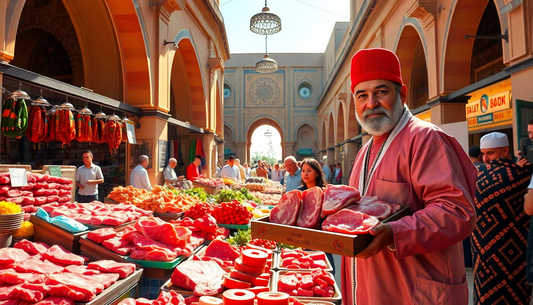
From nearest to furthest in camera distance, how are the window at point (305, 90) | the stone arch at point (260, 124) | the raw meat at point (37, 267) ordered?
the raw meat at point (37, 267) < the stone arch at point (260, 124) < the window at point (305, 90)

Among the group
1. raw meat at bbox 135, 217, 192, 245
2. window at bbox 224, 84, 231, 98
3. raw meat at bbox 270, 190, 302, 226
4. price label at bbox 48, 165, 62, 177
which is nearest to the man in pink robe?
raw meat at bbox 270, 190, 302, 226

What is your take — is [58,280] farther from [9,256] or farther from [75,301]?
[9,256]

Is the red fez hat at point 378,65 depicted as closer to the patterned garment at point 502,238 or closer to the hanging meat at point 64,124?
the patterned garment at point 502,238

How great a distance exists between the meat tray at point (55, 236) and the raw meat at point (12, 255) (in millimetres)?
352

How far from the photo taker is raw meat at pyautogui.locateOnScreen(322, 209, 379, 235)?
4.19 ft

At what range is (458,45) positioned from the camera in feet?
23.3

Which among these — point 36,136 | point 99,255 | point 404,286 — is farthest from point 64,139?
point 404,286

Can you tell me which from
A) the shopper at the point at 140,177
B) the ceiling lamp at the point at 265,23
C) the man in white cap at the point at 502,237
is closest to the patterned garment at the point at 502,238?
the man in white cap at the point at 502,237

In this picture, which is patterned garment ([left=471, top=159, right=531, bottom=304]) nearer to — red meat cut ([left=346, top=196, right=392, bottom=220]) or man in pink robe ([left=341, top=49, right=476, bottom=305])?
man in pink robe ([left=341, top=49, right=476, bottom=305])

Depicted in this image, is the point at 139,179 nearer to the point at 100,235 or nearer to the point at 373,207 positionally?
the point at 100,235

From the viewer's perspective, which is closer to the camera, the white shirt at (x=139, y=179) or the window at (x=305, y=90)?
the white shirt at (x=139, y=179)

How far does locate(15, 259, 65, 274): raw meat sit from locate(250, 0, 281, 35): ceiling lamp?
411 inches

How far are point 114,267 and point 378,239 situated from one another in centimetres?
228

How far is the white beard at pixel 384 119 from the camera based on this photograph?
5.22ft
